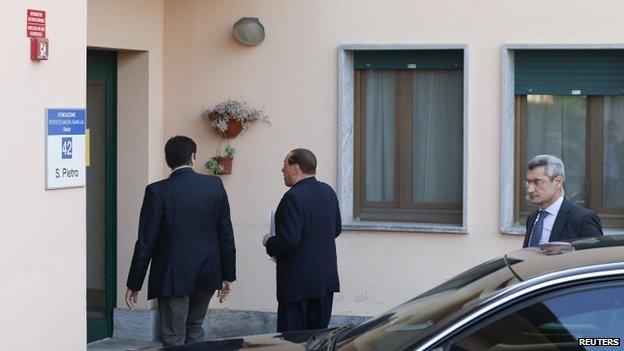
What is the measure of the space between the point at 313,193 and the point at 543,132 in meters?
2.81

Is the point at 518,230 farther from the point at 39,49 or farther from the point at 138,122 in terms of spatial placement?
the point at 39,49

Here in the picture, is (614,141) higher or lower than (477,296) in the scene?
higher

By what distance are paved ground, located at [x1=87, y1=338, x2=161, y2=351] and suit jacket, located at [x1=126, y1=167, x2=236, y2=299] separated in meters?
1.90

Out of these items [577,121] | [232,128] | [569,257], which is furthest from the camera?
[232,128]

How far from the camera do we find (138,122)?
1014 centimetres

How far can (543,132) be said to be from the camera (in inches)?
390

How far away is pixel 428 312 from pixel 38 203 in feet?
10.8

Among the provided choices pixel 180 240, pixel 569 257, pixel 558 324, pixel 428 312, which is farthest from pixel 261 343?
pixel 180 240

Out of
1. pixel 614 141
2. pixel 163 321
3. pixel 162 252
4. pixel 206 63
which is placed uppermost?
pixel 206 63

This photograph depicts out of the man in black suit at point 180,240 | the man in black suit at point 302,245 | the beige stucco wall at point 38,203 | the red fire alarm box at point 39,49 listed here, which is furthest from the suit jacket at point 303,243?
the red fire alarm box at point 39,49

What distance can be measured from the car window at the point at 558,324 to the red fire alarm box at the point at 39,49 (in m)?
3.88

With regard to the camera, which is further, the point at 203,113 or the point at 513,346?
the point at 203,113

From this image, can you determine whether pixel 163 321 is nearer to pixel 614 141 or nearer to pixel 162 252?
pixel 162 252

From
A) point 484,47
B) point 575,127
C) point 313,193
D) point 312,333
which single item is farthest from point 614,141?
point 312,333
